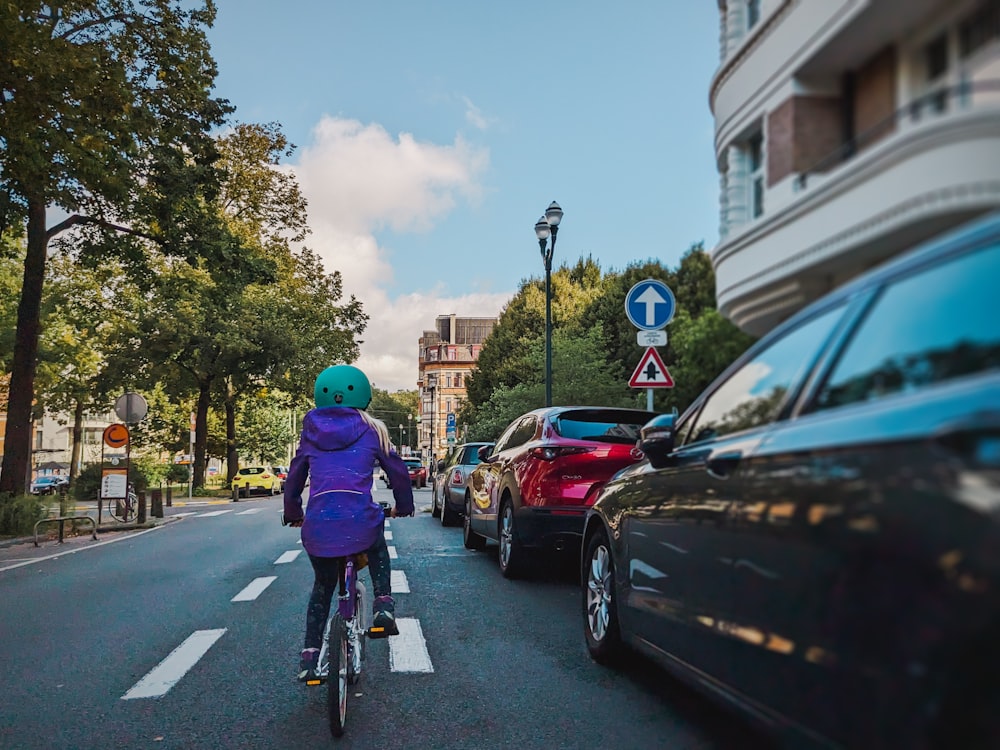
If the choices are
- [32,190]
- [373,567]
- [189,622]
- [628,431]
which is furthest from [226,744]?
[32,190]

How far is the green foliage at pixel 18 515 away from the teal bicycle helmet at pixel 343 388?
576 inches

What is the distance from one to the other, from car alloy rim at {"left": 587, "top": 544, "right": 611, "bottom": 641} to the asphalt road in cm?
26

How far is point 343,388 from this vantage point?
477 cm

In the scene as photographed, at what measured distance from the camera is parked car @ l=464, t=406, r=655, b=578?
896cm

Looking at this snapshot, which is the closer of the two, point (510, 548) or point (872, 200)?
point (872, 200)

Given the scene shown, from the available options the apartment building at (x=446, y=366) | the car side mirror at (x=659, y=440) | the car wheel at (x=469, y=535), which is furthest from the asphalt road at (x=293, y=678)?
the apartment building at (x=446, y=366)

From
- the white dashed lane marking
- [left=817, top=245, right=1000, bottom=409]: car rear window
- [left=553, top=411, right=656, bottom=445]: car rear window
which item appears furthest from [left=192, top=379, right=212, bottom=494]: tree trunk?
[left=817, top=245, right=1000, bottom=409]: car rear window

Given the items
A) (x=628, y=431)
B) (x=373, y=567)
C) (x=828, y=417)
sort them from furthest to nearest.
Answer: (x=628, y=431)
(x=373, y=567)
(x=828, y=417)

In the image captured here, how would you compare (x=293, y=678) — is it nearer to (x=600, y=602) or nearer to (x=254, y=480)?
(x=600, y=602)

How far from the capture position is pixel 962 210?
195cm

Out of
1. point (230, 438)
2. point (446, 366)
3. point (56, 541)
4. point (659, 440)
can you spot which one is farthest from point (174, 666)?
point (446, 366)

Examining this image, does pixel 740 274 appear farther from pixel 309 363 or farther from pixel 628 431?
pixel 309 363

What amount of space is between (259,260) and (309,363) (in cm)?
2068

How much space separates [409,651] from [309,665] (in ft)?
5.98
